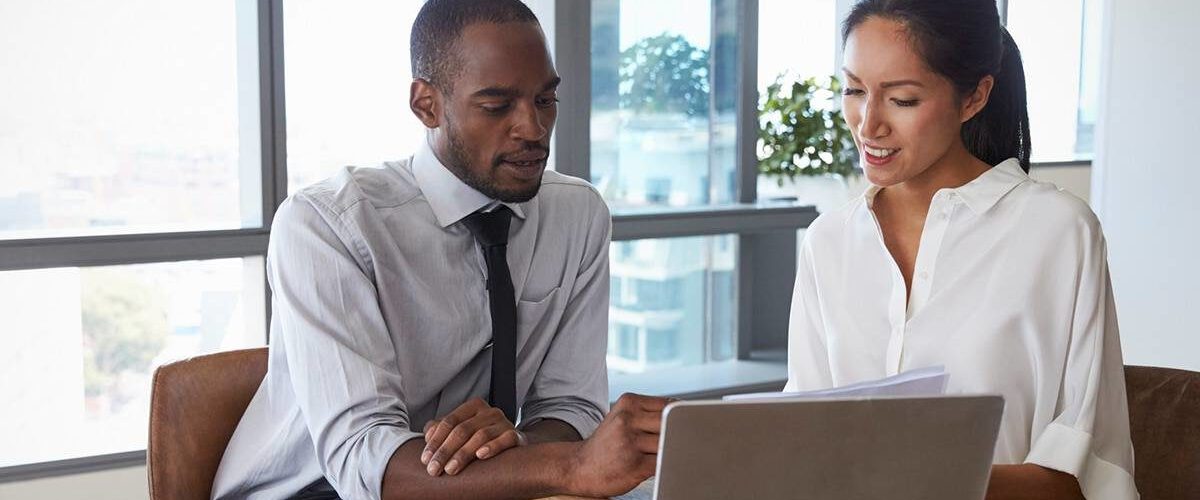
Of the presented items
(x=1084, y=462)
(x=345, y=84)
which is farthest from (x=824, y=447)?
(x=345, y=84)

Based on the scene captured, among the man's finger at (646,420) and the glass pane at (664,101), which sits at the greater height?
the glass pane at (664,101)

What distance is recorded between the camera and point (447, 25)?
1836 mm

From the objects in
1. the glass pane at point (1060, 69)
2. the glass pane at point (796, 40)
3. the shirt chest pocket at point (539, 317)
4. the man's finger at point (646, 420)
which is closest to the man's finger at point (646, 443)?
the man's finger at point (646, 420)

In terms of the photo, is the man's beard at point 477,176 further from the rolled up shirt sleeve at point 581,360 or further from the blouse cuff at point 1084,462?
the blouse cuff at point 1084,462

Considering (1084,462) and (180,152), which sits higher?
(180,152)

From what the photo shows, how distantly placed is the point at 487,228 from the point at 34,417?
1.88m

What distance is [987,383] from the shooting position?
4.95 ft

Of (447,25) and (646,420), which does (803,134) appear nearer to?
(447,25)

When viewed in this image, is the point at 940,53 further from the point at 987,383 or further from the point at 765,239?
the point at 765,239

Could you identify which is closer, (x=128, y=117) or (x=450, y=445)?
(x=450, y=445)

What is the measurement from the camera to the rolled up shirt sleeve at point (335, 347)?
166 centimetres

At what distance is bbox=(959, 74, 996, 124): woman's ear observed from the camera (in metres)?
1.58

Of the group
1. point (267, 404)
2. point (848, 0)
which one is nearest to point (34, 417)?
point (267, 404)

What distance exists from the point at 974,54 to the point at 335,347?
93cm
